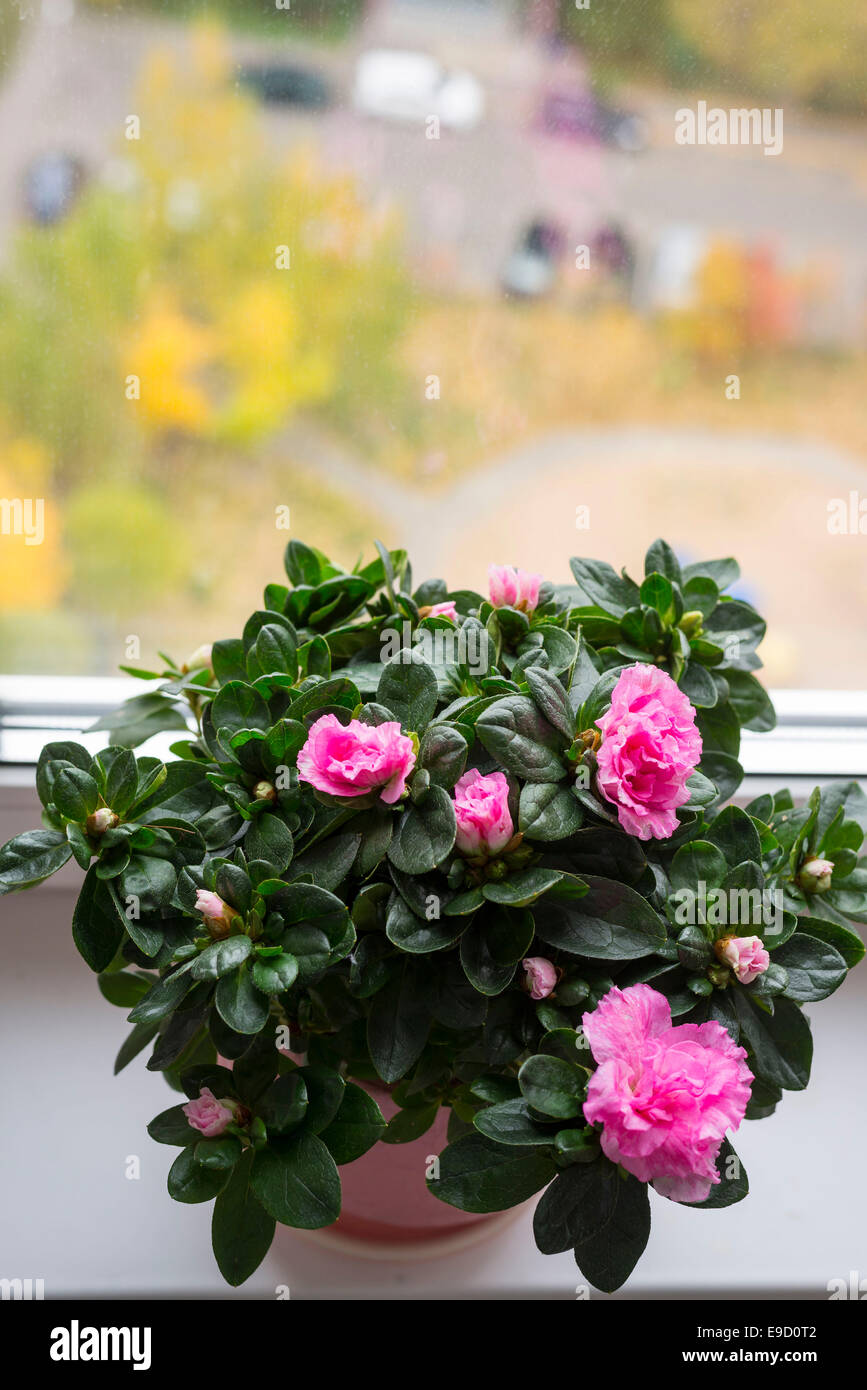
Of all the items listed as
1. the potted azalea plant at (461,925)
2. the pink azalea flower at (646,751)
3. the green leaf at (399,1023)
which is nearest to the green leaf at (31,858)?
the potted azalea plant at (461,925)

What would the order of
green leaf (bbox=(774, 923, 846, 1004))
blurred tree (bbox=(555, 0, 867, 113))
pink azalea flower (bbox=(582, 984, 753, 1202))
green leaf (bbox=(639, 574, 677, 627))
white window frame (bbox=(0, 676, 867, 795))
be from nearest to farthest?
pink azalea flower (bbox=(582, 984, 753, 1202)) < green leaf (bbox=(774, 923, 846, 1004)) < green leaf (bbox=(639, 574, 677, 627)) < blurred tree (bbox=(555, 0, 867, 113)) < white window frame (bbox=(0, 676, 867, 795))

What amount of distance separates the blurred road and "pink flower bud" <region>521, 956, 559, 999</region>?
67 cm

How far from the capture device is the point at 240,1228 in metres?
Answer: 0.64

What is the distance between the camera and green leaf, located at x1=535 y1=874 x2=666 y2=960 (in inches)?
24.5

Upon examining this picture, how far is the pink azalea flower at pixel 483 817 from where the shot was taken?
61 cm

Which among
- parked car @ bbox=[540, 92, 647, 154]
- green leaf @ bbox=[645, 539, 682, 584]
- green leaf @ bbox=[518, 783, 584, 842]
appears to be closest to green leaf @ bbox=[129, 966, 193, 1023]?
green leaf @ bbox=[518, 783, 584, 842]

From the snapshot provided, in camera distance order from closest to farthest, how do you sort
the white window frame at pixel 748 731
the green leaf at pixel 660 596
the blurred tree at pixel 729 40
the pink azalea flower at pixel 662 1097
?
the pink azalea flower at pixel 662 1097, the green leaf at pixel 660 596, the blurred tree at pixel 729 40, the white window frame at pixel 748 731

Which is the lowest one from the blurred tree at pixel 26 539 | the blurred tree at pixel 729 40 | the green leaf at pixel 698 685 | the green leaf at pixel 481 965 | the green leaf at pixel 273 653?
the green leaf at pixel 481 965

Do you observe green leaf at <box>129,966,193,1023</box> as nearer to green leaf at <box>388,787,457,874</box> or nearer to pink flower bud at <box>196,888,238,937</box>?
pink flower bud at <box>196,888,238,937</box>

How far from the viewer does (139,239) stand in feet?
3.28

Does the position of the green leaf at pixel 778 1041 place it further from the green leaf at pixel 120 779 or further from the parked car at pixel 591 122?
the parked car at pixel 591 122

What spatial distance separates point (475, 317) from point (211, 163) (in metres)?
0.28

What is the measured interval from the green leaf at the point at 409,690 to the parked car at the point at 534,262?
0.52 meters
